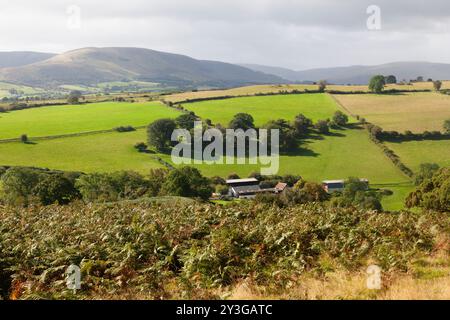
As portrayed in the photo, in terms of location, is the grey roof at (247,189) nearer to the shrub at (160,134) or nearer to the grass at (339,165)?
the grass at (339,165)

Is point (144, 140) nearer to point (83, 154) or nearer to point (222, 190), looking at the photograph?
point (83, 154)

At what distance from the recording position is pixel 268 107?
120 metres

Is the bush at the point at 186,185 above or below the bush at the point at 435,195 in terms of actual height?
below

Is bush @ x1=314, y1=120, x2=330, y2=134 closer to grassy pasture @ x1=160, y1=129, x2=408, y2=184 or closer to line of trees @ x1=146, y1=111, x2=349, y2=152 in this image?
line of trees @ x1=146, y1=111, x2=349, y2=152

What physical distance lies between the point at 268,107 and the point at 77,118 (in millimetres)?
52272

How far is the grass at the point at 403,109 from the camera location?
330 ft

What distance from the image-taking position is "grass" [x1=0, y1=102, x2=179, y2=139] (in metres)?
96.8

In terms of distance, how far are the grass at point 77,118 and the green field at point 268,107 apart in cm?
1066

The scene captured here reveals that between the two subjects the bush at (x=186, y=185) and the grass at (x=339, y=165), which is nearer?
the bush at (x=186, y=185)

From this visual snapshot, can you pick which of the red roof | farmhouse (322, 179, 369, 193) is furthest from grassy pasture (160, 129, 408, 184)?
the red roof

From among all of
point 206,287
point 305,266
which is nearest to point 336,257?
point 305,266

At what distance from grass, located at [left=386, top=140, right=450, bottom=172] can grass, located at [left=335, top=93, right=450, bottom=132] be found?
22.9 ft

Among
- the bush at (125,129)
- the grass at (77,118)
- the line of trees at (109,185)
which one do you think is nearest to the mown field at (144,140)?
the grass at (77,118)

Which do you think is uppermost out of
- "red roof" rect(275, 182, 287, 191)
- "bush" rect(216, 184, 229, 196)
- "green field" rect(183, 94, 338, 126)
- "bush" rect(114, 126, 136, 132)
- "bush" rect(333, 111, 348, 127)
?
"green field" rect(183, 94, 338, 126)
